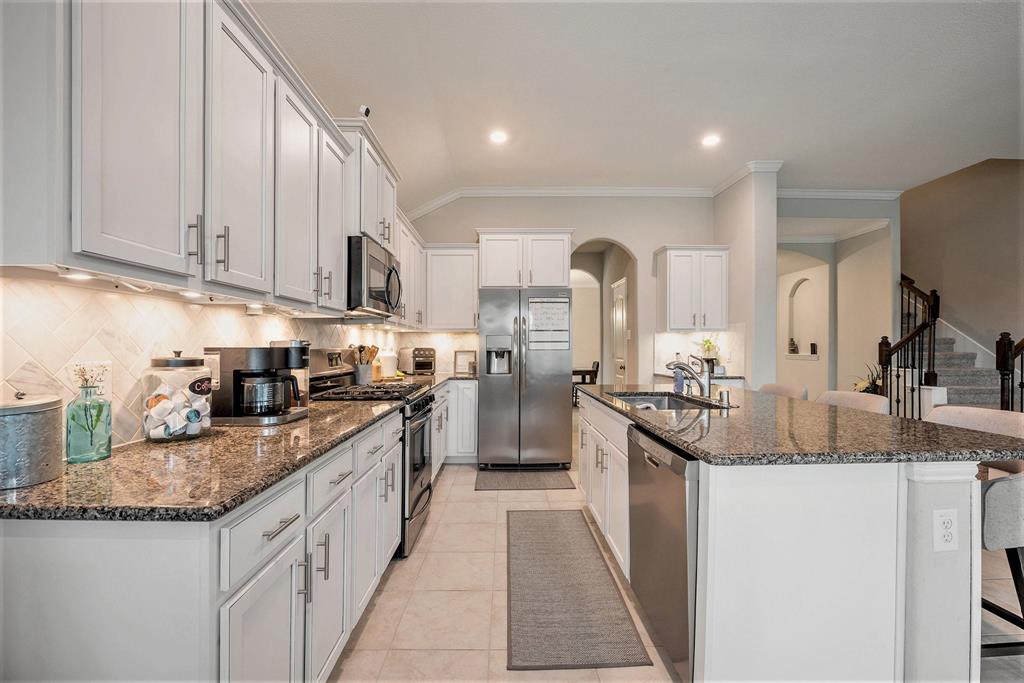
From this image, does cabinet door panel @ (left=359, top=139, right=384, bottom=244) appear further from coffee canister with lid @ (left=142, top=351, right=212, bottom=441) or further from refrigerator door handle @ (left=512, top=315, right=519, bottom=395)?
refrigerator door handle @ (left=512, top=315, right=519, bottom=395)

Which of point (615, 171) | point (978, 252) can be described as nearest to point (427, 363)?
point (615, 171)

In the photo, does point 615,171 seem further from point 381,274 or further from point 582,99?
point 381,274

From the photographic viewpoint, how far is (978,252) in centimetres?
573

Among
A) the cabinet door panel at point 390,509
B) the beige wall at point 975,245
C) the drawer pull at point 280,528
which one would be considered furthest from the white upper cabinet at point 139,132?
the beige wall at point 975,245

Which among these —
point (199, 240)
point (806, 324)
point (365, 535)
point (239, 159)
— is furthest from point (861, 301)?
point (199, 240)

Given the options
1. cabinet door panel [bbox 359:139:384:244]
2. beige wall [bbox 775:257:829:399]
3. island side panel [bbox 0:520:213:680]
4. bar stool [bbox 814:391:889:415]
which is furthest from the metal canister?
beige wall [bbox 775:257:829:399]

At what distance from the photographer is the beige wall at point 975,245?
5355 millimetres

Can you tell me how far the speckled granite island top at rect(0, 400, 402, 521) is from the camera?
93cm

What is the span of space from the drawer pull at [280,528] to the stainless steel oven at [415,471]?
1.32 metres

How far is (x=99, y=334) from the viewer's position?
145 centimetres

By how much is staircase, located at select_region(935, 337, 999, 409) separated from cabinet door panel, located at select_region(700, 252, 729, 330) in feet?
9.10

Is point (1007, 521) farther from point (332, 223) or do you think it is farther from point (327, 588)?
point (332, 223)

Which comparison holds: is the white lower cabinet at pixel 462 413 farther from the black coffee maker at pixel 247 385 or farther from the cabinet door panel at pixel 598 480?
the black coffee maker at pixel 247 385

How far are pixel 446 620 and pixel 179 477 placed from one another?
1459 mm
